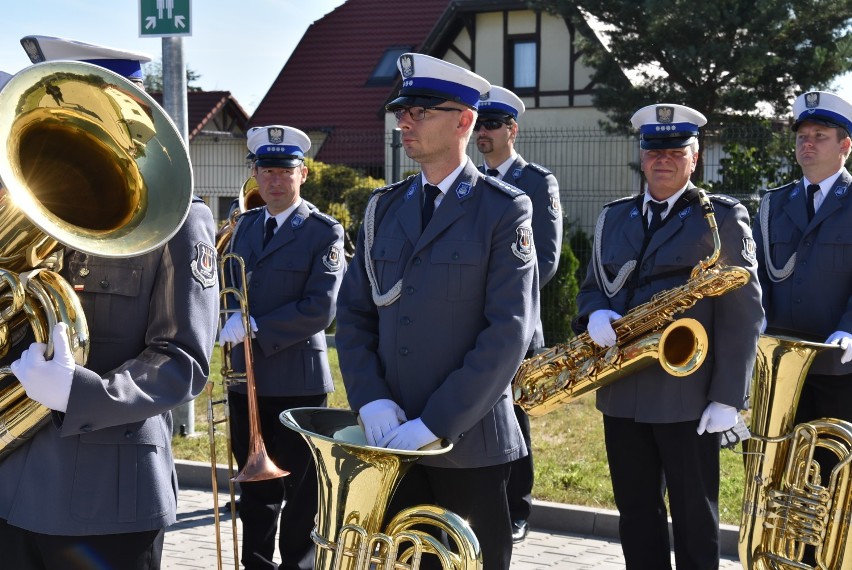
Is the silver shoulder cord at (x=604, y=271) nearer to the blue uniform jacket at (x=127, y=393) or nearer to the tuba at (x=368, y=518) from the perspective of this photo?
the tuba at (x=368, y=518)

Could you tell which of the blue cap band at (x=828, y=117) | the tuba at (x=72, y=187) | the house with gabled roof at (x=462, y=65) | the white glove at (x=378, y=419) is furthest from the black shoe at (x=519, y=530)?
the house with gabled roof at (x=462, y=65)

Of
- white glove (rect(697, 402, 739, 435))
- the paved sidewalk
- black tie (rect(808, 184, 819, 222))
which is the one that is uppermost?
black tie (rect(808, 184, 819, 222))

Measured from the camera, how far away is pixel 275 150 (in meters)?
5.81

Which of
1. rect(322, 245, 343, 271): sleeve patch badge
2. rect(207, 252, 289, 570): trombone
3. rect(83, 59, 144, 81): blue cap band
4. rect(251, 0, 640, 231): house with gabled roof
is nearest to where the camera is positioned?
rect(83, 59, 144, 81): blue cap band

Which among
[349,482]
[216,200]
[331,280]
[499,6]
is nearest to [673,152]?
[331,280]

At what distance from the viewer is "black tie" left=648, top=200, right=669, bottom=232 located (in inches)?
192

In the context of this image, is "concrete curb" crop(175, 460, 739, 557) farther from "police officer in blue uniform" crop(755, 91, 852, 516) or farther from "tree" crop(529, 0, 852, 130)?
"tree" crop(529, 0, 852, 130)

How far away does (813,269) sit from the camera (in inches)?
212

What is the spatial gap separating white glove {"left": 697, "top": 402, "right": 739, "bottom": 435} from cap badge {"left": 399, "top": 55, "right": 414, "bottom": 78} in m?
1.93

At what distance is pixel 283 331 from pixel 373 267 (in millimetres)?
1675

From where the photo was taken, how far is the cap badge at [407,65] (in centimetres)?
380

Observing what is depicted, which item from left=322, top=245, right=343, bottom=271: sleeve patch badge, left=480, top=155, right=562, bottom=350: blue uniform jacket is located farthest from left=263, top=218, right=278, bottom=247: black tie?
left=480, top=155, right=562, bottom=350: blue uniform jacket

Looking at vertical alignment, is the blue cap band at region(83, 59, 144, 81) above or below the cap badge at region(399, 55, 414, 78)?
below

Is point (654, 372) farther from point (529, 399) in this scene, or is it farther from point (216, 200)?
point (216, 200)
